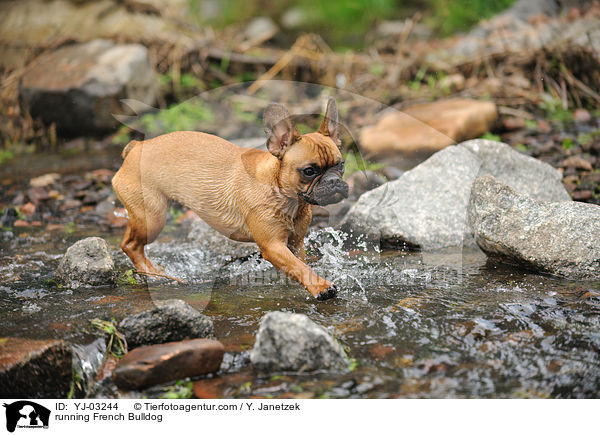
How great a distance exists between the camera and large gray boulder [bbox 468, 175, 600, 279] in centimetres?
433

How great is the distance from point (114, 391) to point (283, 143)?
6.05 ft

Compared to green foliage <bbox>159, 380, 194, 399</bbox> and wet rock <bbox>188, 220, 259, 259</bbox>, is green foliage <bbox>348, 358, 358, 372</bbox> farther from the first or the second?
wet rock <bbox>188, 220, 259, 259</bbox>

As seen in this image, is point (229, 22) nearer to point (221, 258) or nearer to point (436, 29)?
point (436, 29)

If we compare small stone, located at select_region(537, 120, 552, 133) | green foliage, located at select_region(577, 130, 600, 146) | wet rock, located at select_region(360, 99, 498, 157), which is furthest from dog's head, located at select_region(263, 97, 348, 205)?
small stone, located at select_region(537, 120, 552, 133)

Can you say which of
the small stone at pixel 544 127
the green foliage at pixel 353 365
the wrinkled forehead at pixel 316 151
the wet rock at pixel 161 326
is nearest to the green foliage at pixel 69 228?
the wet rock at pixel 161 326

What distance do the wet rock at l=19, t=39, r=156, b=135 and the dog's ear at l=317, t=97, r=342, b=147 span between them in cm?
613

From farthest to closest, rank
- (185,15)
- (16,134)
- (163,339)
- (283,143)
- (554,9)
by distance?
(185,15), (554,9), (16,134), (283,143), (163,339)

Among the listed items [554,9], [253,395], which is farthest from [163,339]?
[554,9]

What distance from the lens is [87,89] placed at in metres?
9.27

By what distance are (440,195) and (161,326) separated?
11.0ft

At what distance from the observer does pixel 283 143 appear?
386 cm

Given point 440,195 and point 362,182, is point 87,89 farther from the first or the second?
point 440,195

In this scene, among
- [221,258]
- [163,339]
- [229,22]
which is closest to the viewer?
[163,339]

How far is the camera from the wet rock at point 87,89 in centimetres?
930
